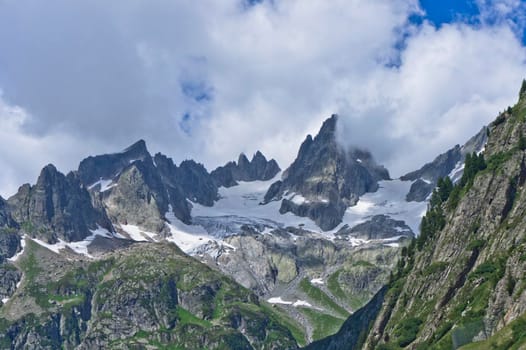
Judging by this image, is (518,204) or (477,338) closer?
(477,338)

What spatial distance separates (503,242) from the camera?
183 meters

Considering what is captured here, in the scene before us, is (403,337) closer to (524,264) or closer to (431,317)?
(431,317)

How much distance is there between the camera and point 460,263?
652ft

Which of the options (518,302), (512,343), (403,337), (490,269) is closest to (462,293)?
(490,269)

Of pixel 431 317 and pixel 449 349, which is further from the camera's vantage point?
pixel 431 317

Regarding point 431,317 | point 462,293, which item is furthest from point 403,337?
point 462,293

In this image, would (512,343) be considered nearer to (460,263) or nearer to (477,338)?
(477,338)

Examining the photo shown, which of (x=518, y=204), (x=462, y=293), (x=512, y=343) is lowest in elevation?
(x=512, y=343)

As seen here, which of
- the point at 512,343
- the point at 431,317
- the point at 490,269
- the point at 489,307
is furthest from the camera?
the point at 431,317

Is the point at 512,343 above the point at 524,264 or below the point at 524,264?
below

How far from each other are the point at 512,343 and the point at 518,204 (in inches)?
2734

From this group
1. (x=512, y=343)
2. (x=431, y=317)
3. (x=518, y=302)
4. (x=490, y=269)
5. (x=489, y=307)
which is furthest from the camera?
(x=431, y=317)

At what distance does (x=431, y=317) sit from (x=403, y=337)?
35.5 ft

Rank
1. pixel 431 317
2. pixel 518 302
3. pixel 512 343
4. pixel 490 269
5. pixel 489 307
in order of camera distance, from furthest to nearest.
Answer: pixel 431 317 < pixel 490 269 < pixel 489 307 < pixel 518 302 < pixel 512 343
